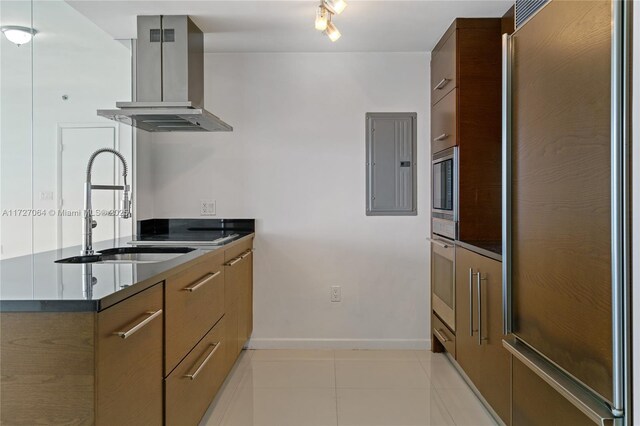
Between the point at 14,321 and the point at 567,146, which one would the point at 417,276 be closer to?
the point at 567,146

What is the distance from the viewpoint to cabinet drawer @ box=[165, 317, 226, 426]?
1.85 metres

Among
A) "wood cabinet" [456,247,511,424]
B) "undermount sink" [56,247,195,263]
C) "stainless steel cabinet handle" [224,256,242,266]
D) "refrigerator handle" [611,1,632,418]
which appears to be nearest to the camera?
"refrigerator handle" [611,1,632,418]

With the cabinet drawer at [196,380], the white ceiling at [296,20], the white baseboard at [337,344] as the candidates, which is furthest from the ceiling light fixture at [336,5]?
the white baseboard at [337,344]

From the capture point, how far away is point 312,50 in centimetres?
358

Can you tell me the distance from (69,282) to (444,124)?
8.30 ft

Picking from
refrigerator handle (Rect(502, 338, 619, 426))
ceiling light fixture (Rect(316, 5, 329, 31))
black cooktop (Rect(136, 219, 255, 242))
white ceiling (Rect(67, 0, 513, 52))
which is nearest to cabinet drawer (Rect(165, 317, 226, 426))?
black cooktop (Rect(136, 219, 255, 242))

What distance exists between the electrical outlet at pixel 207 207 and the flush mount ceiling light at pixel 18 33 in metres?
1.51

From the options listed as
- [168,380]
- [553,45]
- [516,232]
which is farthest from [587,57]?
[168,380]

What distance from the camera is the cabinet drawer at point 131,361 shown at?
127 centimetres

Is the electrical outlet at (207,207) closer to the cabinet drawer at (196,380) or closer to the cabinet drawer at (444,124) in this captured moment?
the cabinet drawer at (196,380)

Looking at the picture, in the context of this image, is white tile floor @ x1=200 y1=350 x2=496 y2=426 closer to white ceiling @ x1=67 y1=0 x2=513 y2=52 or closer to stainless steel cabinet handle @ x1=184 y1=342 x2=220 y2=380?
stainless steel cabinet handle @ x1=184 y1=342 x2=220 y2=380

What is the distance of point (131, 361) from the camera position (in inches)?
57.4

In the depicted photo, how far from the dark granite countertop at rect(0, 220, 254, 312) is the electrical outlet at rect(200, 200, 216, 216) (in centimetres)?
164

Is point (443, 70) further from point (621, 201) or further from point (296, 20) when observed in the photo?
point (621, 201)
